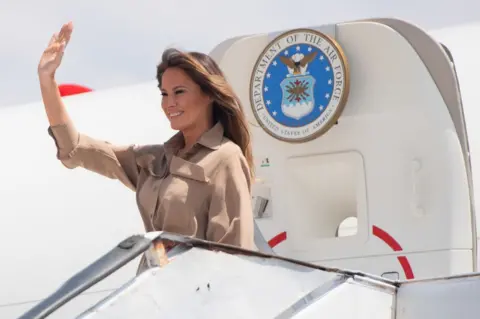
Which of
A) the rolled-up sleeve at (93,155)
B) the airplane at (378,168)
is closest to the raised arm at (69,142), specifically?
the rolled-up sleeve at (93,155)

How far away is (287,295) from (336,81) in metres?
3.13

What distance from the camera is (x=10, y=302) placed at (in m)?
6.03

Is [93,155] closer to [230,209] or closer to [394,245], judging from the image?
[230,209]

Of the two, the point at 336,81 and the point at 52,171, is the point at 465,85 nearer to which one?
the point at 336,81

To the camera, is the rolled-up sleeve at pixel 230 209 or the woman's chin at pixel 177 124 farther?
the woman's chin at pixel 177 124

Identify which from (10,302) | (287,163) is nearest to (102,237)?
(10,302)

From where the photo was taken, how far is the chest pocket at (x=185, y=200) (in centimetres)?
258

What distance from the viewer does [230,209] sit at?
8.50ft

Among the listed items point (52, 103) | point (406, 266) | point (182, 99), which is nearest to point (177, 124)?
point (182, 99)

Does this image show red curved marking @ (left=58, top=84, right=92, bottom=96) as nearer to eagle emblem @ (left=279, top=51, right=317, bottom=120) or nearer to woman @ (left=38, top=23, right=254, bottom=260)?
eagle emblem @ (left=279, top=51, right=317, bottom=120)

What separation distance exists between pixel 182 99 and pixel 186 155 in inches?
7.3

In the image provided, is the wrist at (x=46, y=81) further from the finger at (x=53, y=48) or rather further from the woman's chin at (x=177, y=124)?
the woman's chin at (x=177, y=124)

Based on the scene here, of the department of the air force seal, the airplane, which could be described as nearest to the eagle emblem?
the department of the air force seal

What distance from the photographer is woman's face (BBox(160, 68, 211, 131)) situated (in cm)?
278
